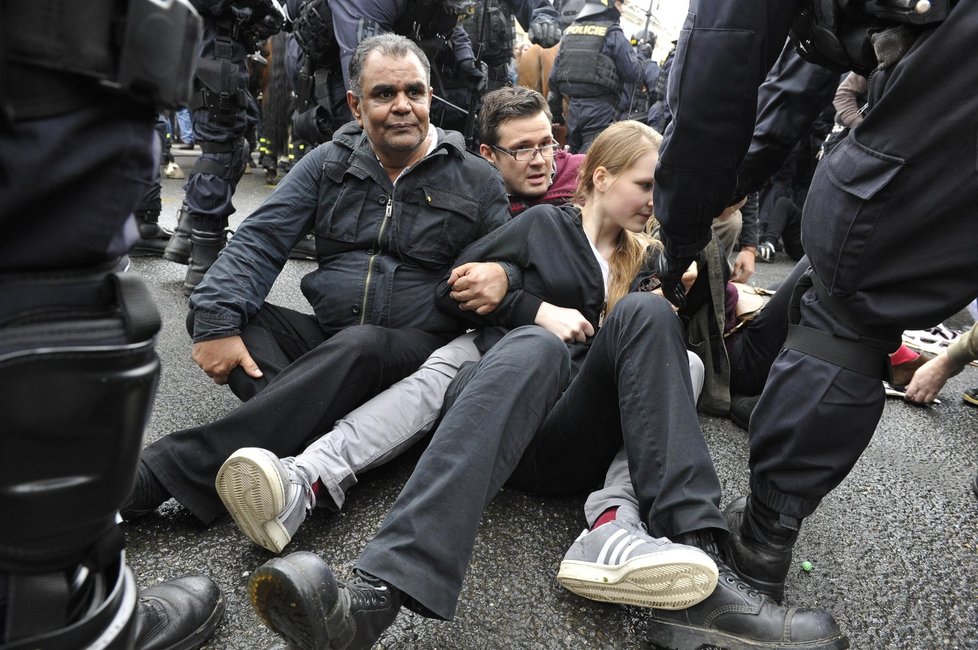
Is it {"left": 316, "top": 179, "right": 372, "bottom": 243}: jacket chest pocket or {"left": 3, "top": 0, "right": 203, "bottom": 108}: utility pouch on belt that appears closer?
{"left": 3, "top": 0, "right": 203, "bottom": 108}: utility pouch on belt

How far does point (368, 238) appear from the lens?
203cm

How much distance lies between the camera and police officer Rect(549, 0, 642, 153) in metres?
6.06

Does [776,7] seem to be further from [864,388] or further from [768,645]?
[768,645]

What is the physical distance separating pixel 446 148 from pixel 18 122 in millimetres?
1588

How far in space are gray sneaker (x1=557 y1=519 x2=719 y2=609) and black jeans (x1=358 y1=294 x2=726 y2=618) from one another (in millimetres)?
97

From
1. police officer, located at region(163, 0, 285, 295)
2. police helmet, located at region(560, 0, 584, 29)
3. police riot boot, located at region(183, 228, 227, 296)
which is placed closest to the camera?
police officer, located at region(163, 0, 285, 295)

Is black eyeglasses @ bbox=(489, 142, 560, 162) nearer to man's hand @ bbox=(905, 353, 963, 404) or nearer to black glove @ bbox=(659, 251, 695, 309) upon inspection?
black glove @ bbox=(659, 251, 695, 309)

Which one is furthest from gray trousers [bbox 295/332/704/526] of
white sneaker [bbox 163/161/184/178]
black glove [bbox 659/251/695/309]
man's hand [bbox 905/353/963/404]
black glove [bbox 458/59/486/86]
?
white sneaker [bbox 163/161/184/178]

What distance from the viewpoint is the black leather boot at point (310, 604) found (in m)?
0.96

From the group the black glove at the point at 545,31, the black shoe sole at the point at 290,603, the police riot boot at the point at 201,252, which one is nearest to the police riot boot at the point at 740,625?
the black shoe sole at the point at 290,603

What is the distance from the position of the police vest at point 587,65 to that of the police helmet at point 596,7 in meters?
0.11

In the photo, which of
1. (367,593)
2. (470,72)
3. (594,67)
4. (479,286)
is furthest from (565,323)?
(594,67)

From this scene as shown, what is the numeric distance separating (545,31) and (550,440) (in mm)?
5714

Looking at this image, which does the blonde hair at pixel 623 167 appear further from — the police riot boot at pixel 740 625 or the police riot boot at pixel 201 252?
the police riot boot at pixel 201 252
